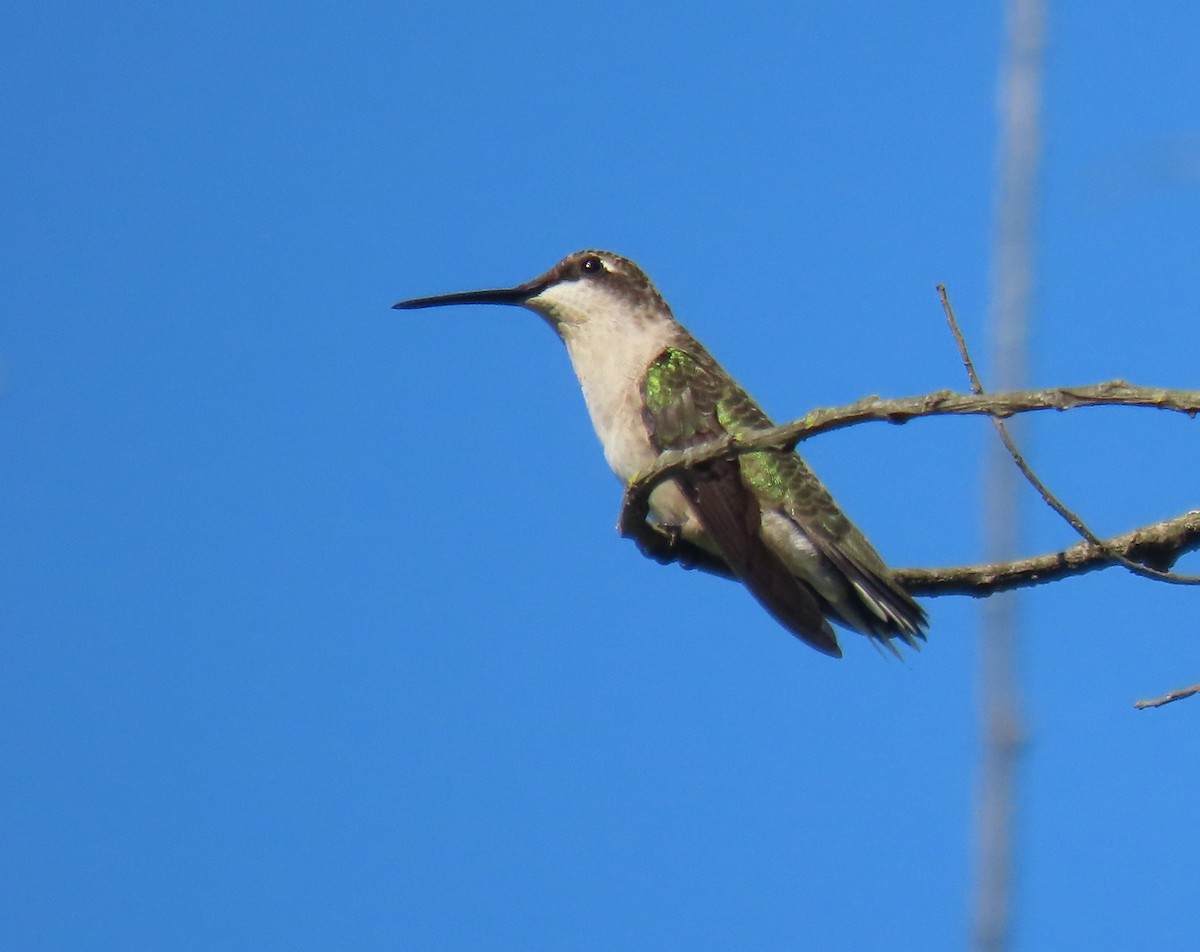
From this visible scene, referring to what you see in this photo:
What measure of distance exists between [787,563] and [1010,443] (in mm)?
1957

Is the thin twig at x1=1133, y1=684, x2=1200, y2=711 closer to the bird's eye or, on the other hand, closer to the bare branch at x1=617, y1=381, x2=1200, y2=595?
the bare branch at x1=617, y1=381, x2=1200, y2=595

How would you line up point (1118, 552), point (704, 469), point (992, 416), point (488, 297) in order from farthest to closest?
point (488, 297) → point (704, 469) → point (1118, 552) → point (992, 416)

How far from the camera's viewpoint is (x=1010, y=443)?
379 cm

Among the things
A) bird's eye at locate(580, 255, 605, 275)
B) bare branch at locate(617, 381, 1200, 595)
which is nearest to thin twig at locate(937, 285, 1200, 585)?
bare branch at locate(617, 381, 1200, 595)

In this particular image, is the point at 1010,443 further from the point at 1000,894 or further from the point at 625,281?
the point at 625,281

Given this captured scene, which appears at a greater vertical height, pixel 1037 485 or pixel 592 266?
pixel 592 266

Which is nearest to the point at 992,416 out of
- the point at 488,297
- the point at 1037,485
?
the point at 1037,485

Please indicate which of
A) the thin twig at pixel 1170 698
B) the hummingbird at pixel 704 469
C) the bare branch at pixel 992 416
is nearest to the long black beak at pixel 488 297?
the hummingbird at pixel 704 469

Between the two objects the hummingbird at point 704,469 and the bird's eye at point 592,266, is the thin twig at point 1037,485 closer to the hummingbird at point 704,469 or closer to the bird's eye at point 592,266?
the hummingbird at point 704,469

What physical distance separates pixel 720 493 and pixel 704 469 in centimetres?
77

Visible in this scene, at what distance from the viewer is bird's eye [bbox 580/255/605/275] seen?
6.75 m

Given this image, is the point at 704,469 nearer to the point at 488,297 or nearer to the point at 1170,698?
the point at 1170,698

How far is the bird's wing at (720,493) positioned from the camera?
467 cm

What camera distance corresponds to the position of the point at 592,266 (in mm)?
6770
